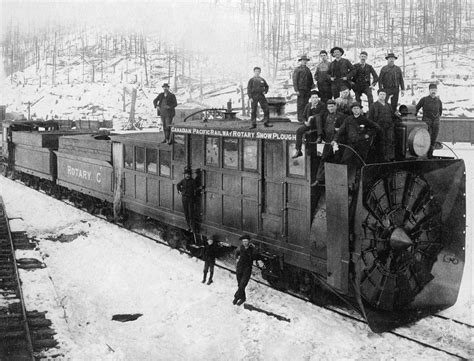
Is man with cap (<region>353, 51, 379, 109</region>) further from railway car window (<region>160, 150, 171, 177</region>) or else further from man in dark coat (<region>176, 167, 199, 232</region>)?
railway car window (<region>160, 150, 171, 177</region>)

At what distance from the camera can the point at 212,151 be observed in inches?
438

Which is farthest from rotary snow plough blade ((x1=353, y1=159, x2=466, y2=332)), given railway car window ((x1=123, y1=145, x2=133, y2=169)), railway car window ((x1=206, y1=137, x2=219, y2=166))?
railway car window ((x1=123, y1=145, x2=133, y2=169))

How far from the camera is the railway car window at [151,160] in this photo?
44.2ft

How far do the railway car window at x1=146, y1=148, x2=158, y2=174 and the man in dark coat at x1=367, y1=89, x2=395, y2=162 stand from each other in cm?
614

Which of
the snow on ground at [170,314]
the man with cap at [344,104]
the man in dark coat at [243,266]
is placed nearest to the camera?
the snow on ground at [170,314]

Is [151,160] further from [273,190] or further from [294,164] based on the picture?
[294,164]

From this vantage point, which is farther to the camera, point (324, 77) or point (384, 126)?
point (324, 77)

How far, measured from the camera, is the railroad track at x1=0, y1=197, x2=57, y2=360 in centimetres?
771

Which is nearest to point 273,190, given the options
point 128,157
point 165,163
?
point 165,163

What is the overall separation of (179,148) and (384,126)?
5056mm

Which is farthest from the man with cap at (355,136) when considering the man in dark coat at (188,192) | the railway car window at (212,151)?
the man in dark coat at (188,192)

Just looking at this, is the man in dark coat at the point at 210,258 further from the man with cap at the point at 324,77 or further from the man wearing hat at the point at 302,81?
the man with cap at the point at 324,77

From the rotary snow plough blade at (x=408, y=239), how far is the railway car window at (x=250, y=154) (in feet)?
8.33

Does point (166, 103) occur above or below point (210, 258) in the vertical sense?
above
